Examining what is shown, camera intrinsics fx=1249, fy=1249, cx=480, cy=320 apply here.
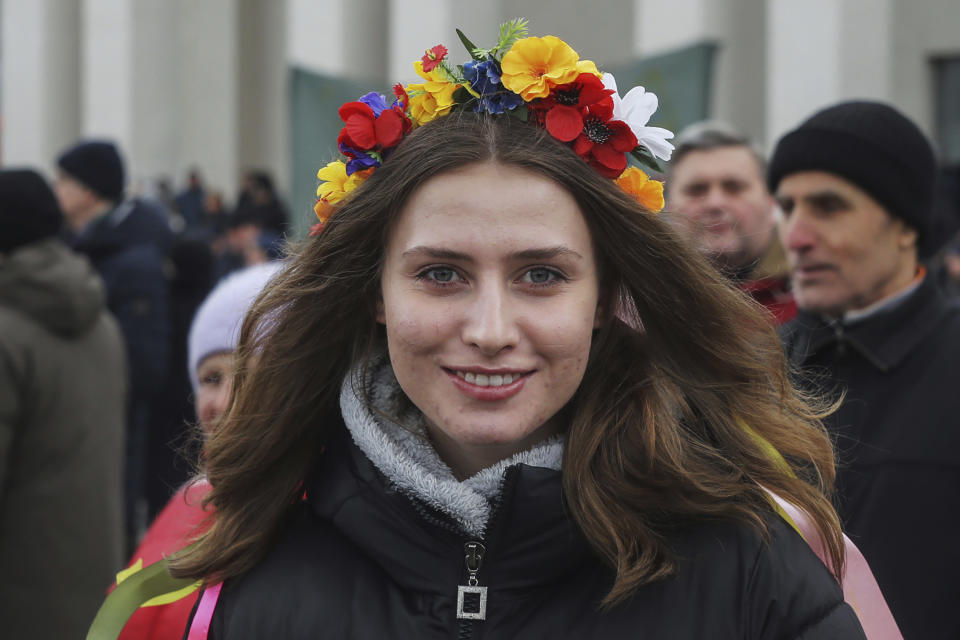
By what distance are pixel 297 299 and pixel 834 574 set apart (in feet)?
3.29

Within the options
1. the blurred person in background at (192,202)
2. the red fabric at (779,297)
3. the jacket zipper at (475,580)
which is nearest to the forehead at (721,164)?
the red fabric at (779,297)

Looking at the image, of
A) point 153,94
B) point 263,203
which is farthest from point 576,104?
point 153,94

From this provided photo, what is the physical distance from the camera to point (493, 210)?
1.87 meters

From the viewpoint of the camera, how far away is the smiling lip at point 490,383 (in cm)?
188

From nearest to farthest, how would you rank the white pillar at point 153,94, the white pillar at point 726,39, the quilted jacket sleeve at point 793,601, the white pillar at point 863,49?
the quilted jacket sleeve at point 793,601 < the white pillar at point 863,49 < the white pillar at point 726,39 < the white pillar at point 153,94

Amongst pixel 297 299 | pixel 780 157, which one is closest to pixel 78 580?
pixel 297 299

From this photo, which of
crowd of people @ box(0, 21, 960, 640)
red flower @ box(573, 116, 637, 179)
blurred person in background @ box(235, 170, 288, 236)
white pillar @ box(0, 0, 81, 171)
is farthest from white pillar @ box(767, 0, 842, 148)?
white pillar @ box(0, 0, 81, 171)

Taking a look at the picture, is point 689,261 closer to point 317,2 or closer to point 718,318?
point 718,318

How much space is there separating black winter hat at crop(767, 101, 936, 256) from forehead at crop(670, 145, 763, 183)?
131 centimetres

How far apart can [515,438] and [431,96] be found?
57cm

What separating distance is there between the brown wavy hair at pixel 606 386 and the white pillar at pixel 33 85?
2100 cm

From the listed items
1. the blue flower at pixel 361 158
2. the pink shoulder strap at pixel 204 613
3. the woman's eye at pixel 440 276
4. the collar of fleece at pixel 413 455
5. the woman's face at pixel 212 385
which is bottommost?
the pink shoulder strap at pixel 204 613

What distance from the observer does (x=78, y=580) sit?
4.07m

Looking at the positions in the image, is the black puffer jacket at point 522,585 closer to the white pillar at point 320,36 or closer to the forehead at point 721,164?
the forehead at point 721,164
